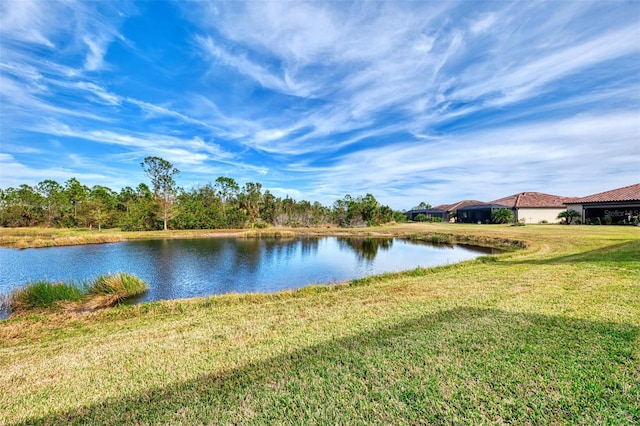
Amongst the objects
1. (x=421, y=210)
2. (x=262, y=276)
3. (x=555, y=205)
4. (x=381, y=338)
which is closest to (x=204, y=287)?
(x=262, y=276)

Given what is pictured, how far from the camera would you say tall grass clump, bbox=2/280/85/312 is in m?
7.58

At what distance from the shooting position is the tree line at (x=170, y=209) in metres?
36.4

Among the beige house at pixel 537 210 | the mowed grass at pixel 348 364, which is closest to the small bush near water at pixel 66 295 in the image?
the mowed grass at pixel 348 364

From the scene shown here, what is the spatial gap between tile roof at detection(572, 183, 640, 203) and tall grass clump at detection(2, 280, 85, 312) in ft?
128

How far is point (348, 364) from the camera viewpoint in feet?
9.83

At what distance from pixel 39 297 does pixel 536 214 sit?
1829 inches

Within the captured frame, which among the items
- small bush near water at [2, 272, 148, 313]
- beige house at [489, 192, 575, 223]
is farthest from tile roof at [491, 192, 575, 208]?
small bush near water at [2, 272, 148, 313]

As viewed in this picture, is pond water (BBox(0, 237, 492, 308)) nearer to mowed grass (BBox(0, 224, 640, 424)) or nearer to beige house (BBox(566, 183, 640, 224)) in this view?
mowed grass (BBox(0, 224, 640, 424))

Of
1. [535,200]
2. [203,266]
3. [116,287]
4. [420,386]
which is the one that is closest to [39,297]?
[116,287]

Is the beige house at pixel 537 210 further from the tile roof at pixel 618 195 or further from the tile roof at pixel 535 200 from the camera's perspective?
the tile roof at pixel 618 195

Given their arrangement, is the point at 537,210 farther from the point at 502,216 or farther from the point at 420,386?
the point at 420,386

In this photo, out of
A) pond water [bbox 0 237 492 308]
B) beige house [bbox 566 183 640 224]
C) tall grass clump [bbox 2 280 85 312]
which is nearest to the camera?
tall grass clump [bbox 2 280 85 312]

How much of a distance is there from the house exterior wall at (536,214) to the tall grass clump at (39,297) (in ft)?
144

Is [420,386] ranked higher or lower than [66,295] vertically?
higher
